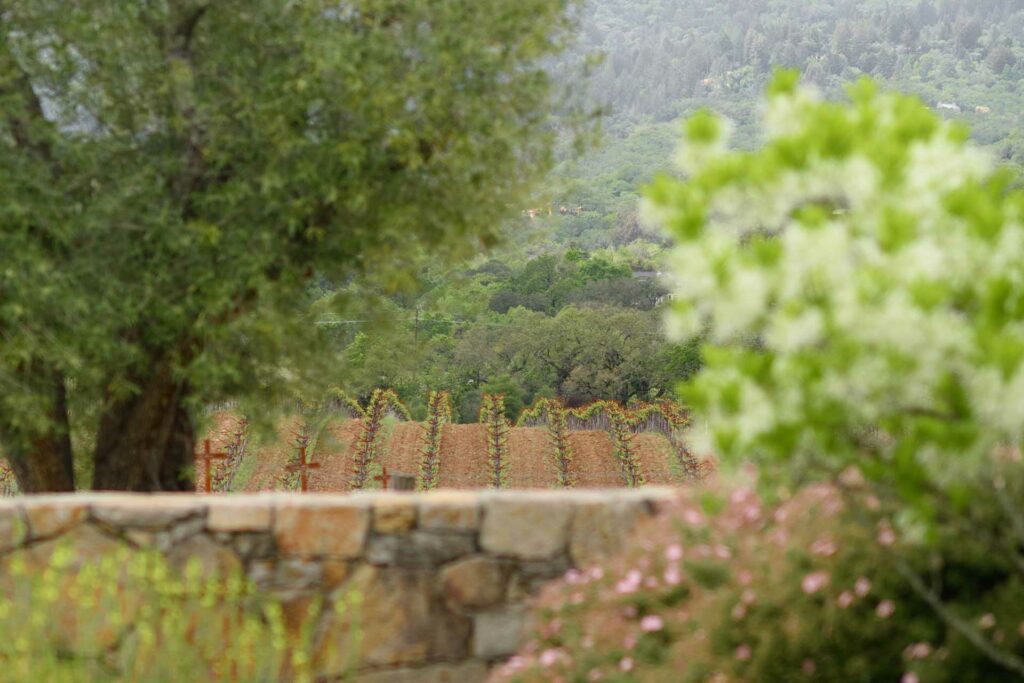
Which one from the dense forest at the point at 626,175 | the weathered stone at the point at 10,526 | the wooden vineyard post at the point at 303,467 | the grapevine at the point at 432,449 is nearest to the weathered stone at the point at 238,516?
the weathered stone at the point at 10,526

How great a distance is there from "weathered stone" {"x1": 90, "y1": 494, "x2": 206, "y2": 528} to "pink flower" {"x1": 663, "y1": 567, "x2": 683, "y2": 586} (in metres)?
2.18

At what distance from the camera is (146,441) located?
Answer: 32.0ft

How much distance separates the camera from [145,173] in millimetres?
9172

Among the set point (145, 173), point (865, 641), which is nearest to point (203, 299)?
point (145, 173)

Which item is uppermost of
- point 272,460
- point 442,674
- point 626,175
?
point 442,674

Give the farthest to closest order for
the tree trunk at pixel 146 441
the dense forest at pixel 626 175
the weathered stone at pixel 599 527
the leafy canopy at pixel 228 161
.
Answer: the dense forest at pixel 626 175 → the tree trunk at pixel 146 441 → the leafy canopy at pixel 228 161 → the weathered stone at pixel 599 527

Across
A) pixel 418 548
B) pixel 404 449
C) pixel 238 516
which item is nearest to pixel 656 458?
pixel 404 449

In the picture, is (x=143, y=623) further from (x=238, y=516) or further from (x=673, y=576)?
(x=673, y=576)

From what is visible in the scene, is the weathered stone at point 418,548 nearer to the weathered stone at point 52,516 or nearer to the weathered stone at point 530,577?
the weathered stone at point 530,577

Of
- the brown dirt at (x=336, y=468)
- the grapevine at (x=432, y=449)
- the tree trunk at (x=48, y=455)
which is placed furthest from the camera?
the grapevine at (x=432, y=449)

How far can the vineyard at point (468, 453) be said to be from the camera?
91.0 ft

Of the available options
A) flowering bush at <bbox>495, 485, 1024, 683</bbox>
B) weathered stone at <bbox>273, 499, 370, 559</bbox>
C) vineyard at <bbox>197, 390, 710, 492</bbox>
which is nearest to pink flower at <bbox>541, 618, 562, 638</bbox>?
flowering bush at <bbox>495, 485, 1024, 683</bbox>

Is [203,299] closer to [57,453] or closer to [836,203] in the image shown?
[57,453]

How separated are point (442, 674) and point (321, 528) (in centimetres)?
90
